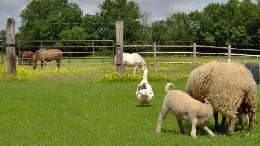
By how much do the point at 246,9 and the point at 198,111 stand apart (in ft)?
254

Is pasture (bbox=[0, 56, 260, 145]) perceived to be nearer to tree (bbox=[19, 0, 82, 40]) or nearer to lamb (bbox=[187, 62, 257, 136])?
lamb (bbox=[187, 62, 257, 136])

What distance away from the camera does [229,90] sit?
877cm

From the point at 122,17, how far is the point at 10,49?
59592mm

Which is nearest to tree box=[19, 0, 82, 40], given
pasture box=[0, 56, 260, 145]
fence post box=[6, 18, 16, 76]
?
fence post box=[6, 18, 16, 76]

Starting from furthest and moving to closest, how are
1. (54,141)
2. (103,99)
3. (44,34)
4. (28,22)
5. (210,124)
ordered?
(28,22) < (44,34) < (103,99) < (210,124) < (54,141)

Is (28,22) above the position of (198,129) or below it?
above

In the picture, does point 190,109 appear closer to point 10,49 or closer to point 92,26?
point 10,49

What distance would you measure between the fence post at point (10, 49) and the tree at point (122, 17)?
4927cm

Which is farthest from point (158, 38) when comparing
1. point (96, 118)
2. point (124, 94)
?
point (96, 118)

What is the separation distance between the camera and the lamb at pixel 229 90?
8766 mm

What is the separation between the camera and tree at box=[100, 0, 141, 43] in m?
74.9

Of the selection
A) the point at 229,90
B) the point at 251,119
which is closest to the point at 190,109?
the point at 229,90

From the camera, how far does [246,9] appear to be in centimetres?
8238

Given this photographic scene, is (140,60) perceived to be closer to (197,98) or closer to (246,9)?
(197,98)
